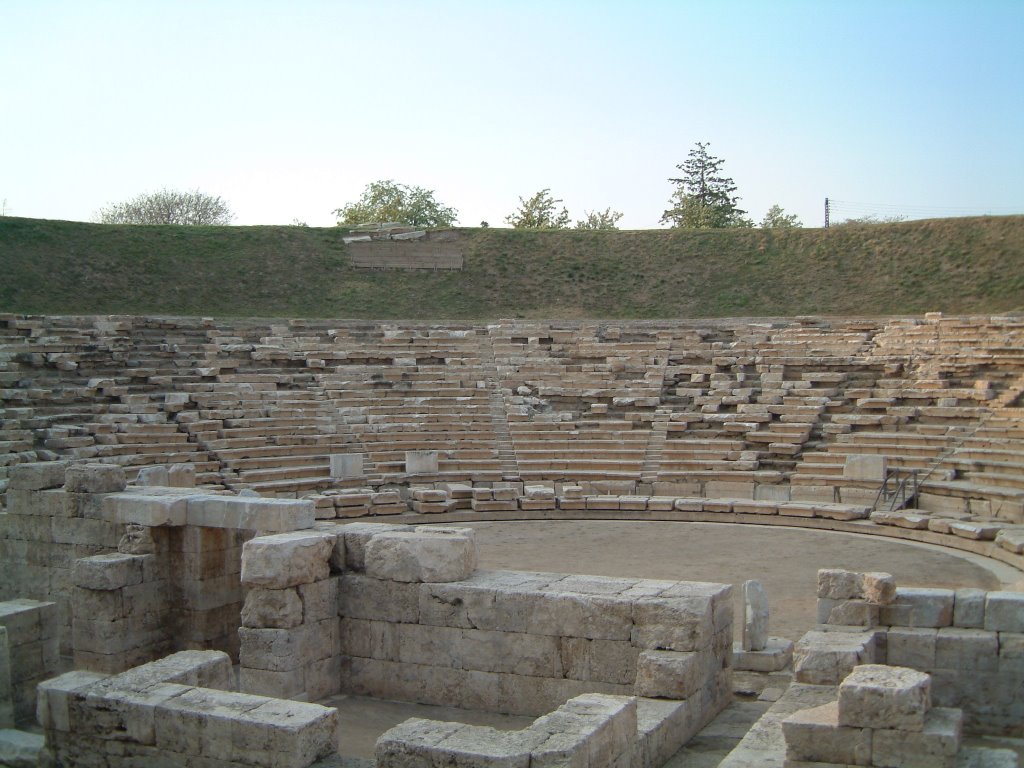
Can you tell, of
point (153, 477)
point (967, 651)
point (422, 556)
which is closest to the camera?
point (967, 651)

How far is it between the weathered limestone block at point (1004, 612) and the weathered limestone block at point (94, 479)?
8.42 metres

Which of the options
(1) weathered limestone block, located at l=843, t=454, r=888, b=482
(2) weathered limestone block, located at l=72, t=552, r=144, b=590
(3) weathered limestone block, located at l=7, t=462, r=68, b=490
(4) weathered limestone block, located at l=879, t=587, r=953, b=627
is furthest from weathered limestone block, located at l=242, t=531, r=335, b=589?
(1) weathered limestone block, located at l=843, t=454, r=888, b=482

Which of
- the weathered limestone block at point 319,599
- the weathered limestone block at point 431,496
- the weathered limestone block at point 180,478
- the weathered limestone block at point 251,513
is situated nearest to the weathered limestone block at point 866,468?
the weathered limestone block at point 431,496

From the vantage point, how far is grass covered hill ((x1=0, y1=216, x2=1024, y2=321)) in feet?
93.9

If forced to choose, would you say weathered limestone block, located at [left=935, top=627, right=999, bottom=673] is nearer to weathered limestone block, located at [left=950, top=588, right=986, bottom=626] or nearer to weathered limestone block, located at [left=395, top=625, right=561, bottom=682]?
weathered limestone block, located at [left=950, top=588, right=986, bottom=626]

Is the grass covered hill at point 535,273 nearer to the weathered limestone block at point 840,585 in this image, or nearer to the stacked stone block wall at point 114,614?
the stacked stone block wall at point 114,614

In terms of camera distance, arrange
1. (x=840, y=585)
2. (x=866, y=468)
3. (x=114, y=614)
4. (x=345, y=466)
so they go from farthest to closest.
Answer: (x=345, y=466), (x=866, y=468), (x=114, y=614), (x=840, y=585)

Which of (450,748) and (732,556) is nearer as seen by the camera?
(450,748)

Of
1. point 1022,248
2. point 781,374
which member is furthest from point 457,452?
point 1022,248

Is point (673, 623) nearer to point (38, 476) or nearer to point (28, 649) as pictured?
point (28, 649)

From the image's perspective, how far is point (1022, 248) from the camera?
2956 centimetres

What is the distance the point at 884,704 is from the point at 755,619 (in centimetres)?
368

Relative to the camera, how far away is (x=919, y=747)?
20.0ft

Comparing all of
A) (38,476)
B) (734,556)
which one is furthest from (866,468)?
(38,476)
